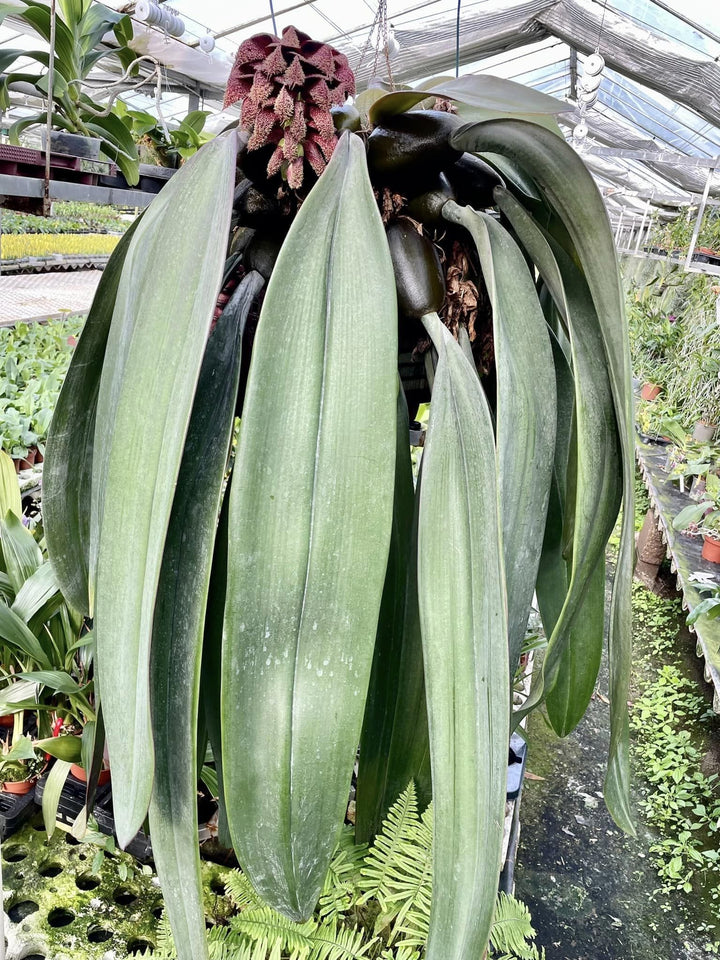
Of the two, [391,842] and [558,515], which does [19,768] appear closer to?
[391,842]

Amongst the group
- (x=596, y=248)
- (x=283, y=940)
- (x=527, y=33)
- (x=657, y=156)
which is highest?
(x=527, y=33)

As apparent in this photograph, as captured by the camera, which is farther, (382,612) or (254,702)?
(382,612)

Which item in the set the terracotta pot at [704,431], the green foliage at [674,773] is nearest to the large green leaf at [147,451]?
the green foliage at [674,773]

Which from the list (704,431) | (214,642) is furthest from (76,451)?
(704,431)

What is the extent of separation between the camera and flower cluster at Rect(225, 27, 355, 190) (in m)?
0.40

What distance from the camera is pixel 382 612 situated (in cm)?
49

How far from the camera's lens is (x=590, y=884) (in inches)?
63.4

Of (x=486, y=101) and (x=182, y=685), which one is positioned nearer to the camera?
(x=182, y=685)

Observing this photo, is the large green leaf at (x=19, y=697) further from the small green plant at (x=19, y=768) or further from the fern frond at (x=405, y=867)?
the fern frond at (x=405, y=867)

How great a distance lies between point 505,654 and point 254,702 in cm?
12

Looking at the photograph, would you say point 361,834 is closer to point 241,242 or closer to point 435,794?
point 435,794

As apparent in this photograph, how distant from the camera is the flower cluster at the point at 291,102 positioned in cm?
40

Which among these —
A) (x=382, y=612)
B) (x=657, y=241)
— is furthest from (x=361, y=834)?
(x=657, y=241)

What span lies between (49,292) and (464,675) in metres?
3.19
